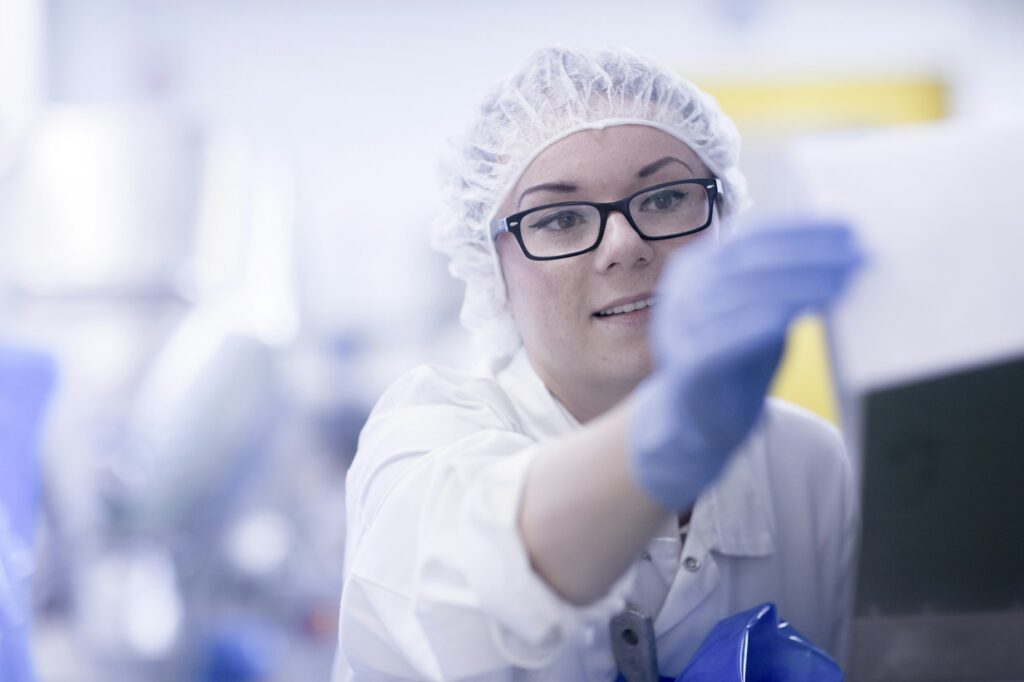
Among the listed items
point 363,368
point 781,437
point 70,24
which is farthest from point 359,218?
point 781,437

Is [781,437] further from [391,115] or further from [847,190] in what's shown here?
[391,115]

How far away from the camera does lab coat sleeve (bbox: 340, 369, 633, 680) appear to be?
24.6 inches

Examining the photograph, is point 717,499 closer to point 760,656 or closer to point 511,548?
point 760,656

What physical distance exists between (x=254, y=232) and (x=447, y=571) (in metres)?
3.10

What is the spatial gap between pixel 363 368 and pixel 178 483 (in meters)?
1.94

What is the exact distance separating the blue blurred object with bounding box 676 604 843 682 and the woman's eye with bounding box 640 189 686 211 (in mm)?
388

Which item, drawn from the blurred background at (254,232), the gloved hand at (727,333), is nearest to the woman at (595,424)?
the gloved hand at (727,333)

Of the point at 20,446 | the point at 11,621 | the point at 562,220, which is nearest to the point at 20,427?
the point at 20,446

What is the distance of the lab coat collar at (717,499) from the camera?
1.00 m

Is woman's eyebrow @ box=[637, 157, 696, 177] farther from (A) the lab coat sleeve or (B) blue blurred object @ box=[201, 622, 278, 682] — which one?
(B) blue blurred object @ box=[201, 622, 278, 682]

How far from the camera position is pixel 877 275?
773 millimetres

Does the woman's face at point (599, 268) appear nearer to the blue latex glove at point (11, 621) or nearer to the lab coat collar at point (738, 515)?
the lab coat collar at point (738, 515)

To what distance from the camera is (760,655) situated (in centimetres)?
81

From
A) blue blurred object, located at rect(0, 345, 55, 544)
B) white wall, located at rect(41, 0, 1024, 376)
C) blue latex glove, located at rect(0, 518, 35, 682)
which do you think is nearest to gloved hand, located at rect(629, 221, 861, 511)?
blue latex glove, located at rect(0, 518, 35, 682)
